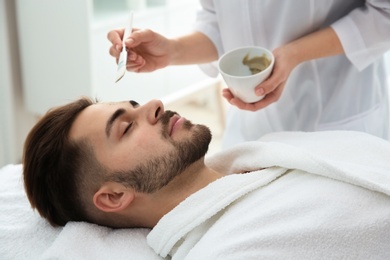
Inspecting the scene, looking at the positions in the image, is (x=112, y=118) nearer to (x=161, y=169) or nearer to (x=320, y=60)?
(x=161, y=169)

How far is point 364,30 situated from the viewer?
1.55m

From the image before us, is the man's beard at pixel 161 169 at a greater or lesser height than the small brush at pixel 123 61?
lesser

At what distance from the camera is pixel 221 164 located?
1.62 meters

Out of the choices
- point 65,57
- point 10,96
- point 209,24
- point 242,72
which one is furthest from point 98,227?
point 10,96

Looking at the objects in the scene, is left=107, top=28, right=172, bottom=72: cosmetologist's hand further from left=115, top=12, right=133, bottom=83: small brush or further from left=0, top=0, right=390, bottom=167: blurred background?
left=0, top=0, right=390, bottom=167: blurred background

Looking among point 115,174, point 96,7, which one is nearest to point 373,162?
point 115,174

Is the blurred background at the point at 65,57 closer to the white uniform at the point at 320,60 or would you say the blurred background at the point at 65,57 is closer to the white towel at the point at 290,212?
the white uniform at the point at 320,60

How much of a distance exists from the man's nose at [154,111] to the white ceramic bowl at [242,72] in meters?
0.20

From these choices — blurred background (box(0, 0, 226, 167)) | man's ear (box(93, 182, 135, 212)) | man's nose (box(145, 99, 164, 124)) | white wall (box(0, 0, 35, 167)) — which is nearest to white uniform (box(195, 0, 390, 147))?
man's nose (box(145, 99, 164, 124))

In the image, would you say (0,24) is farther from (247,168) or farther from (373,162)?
(373,162)

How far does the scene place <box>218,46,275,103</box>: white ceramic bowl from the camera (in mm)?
1409

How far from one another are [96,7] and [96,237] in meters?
1.81

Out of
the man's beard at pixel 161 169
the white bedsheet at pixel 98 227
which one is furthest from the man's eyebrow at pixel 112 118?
the white bedsheet at pixel 98 227

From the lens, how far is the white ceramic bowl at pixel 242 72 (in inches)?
55.5
